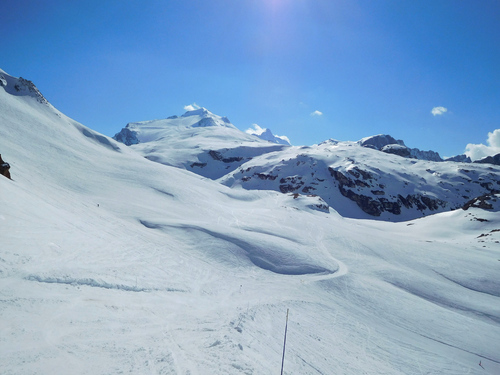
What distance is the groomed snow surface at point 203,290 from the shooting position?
703 centimetres

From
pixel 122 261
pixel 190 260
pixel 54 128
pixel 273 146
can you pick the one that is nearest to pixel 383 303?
pixel 190 260

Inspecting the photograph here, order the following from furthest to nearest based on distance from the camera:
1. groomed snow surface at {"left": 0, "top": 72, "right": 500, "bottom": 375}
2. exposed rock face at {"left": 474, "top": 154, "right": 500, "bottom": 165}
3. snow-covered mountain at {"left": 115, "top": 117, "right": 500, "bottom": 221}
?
exposed rock face at {"left": 474, "top": 154, "right": 500, "bottom": 165}, snow-covered mountain at {"left": 115, "top": 117, "right": 500, "bottom": 221}, groomed snow surface at {"left": 0, "top": 72, "right": 500, "bottom": 375}

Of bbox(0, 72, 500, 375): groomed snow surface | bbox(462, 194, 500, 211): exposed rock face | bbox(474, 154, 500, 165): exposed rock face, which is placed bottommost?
bbox(0, 72, 500, 375): groomed snow surface

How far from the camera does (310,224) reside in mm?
41656

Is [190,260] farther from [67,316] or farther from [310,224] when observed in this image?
[310,224]

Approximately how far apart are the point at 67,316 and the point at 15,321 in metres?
1.29

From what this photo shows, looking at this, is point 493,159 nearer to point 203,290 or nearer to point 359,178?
point 359,178

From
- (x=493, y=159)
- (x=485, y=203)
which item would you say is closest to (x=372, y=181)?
(x=485, y=203)

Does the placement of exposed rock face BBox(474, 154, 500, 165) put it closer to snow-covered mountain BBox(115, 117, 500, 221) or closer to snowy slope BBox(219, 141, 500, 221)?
snowy slope BBox(219, 141, 500, 221)

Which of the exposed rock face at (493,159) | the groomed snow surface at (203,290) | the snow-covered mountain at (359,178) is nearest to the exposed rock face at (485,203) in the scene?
the snow-covered mountain at (359,178)

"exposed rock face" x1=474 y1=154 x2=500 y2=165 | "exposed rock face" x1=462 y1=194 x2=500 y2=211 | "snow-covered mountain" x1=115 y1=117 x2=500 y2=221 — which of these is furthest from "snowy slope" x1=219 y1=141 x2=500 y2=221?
"exposed rock face" x1=474 y1=154 x2=500 y2=165

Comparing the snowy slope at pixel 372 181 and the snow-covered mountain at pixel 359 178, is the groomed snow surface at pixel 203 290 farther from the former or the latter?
the snow-covered mountain at pixel 359 178

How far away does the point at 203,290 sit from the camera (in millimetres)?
14711

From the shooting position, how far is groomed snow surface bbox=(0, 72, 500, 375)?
23.1 feet
